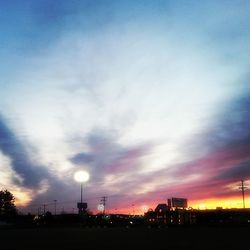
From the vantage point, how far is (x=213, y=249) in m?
29.9

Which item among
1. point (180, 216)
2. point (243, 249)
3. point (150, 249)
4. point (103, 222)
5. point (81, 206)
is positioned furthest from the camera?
point (180, 216)

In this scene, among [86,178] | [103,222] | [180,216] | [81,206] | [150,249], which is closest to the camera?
[150,249]

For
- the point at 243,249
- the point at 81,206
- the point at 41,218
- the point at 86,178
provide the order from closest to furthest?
1. the point at 243,249
2. the point at 86,178
3. the point at 81,206
4. the point at 41,218

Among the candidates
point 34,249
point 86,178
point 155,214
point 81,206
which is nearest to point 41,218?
point 155,214

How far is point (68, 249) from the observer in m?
32.8

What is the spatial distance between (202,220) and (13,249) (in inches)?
6912

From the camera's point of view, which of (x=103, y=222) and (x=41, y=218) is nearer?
(x=103, y=222)

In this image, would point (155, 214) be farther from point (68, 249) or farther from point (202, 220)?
point (68, 249)

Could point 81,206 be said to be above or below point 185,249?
above

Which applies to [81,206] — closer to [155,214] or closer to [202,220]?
[155,214]

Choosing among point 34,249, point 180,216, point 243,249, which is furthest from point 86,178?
point 180,216

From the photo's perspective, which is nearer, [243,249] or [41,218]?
[243,249]

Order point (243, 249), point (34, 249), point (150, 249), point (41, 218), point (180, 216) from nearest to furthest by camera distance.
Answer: point (243, 249) → point (150, 249) → point (34, 249) → point (180, 216) → point (41, 218)

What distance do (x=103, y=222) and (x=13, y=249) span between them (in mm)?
122903
